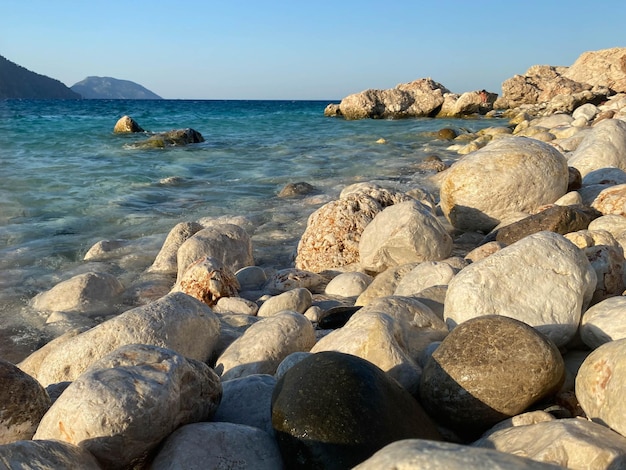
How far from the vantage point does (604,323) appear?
10.00 ft

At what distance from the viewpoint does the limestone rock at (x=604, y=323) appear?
298 cm

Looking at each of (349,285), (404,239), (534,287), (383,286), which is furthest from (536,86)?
(534,287)

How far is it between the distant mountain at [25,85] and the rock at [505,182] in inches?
4408

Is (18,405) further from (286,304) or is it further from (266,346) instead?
(286,304)

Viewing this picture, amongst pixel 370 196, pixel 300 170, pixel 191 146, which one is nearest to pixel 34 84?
pixel 191 146

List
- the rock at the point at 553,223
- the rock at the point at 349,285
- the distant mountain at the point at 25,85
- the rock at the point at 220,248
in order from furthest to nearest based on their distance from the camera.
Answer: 1. the distant mountain at the point at 25,85
2. the rock at the point at 220,248
3. the rock at the point at 349,285
4. the rock at the point at 553,223

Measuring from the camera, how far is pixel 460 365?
261cm

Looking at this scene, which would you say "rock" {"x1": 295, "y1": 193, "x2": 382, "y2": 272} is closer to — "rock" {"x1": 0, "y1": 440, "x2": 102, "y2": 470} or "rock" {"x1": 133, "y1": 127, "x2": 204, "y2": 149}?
"rock" {"x1": 0, "y1": 440, "x2": 102, "y2": 470}

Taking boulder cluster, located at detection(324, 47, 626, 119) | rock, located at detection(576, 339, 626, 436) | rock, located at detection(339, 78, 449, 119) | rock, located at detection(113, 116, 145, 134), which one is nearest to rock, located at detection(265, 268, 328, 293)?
rock, located at detection(576, 339, 626, 436)

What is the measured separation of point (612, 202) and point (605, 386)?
3.81m

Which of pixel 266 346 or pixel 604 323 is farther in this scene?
pixel 266 346

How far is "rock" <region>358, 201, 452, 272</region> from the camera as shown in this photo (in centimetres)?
552

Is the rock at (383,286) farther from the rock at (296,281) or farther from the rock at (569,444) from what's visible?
the rock at (569,444)

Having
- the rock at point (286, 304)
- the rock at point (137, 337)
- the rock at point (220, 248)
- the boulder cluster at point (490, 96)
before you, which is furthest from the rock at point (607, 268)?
the boulder cluster at point (490, 96)
